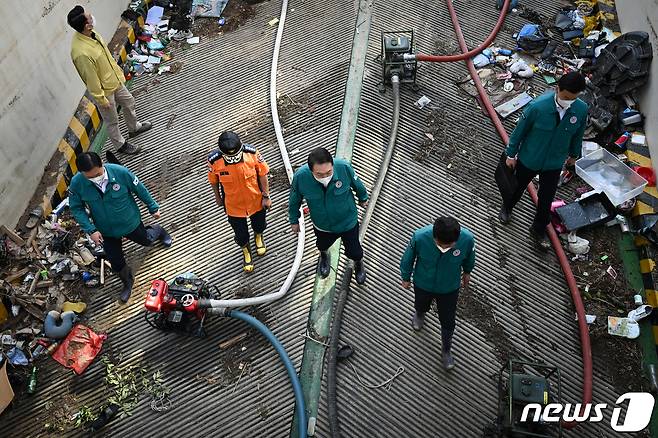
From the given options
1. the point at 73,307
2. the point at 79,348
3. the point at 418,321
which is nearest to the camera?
the point at 418,321

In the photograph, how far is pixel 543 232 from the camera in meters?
5.06

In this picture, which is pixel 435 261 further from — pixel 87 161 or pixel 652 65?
pixel 652 65

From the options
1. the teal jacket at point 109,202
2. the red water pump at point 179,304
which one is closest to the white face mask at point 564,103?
the red water pump at point 179,304

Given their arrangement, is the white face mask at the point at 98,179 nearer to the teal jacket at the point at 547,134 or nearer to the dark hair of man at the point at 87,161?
the dark hair of man at the point at 87,161

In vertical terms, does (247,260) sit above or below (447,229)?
below

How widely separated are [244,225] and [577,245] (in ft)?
10.6

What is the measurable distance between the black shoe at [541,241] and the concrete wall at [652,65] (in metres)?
1.59

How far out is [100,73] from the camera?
5.58 metres

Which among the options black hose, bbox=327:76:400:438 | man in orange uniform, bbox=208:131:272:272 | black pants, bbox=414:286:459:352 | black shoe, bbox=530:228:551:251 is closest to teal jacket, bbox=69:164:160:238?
man in orange uniform, bbox=208:131:272:272

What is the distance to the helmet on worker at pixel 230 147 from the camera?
4203 mm

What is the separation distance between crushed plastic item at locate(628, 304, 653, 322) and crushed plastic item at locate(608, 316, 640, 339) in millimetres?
63

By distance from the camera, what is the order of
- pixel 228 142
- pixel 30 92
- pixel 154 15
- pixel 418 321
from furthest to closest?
pixel 154 15
pixel 30 92
pixel 418 321
pixel 228 142

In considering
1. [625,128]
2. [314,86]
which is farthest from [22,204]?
[625,128]

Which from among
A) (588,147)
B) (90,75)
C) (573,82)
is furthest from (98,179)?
(588,147)
